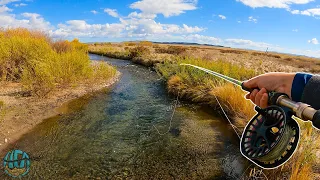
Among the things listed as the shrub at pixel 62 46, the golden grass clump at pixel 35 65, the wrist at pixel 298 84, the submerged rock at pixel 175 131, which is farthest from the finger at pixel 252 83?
the shrub at pixel 62 46

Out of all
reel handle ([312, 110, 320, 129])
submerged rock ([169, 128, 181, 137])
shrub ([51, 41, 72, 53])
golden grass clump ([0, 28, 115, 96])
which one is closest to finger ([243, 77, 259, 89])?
reel handle ([312, 110, 320, 129])

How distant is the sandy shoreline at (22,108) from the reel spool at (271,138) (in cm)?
619

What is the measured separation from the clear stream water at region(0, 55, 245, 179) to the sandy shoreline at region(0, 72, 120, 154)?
12.4 inches

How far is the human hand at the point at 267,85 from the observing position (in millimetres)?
1510

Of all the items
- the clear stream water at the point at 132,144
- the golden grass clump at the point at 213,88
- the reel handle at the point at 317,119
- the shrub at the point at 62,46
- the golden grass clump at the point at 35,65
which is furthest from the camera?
the shrub at the point at 62,46

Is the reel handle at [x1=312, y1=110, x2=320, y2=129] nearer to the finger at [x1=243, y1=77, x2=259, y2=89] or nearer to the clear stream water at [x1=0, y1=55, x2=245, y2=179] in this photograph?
the finger at [x1=243, y1=77, x2=259, y2=89]

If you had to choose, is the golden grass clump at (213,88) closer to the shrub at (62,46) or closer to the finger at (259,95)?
the finger at (259,95)

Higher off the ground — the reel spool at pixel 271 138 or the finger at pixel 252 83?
the finger at pixel 252 83

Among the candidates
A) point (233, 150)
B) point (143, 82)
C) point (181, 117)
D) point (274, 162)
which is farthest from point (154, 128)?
point (143, 82)

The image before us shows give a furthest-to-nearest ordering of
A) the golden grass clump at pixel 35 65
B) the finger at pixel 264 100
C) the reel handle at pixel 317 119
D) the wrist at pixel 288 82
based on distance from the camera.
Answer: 1. the golden grass clump at pixel 35 65
2. the finger at pixel 264 100
3. the wrist at pixel 288 82
4. the reel handle at pixel 317 119

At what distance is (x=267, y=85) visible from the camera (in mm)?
1642

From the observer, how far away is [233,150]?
614 cm

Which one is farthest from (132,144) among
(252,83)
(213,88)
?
(252,83)

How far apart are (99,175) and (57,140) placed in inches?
81.3
